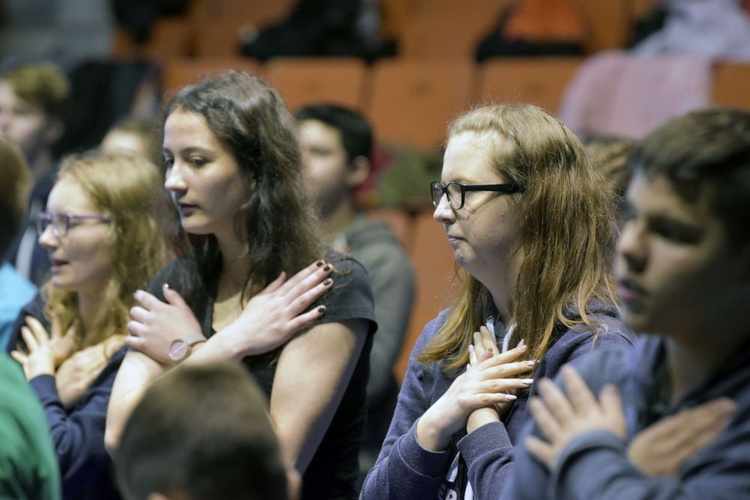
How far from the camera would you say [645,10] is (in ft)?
18.0

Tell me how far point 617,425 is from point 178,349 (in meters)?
1.20

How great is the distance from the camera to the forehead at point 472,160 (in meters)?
2.03

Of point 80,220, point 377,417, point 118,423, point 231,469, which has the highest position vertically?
point 231,469

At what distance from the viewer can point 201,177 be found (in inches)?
92.7

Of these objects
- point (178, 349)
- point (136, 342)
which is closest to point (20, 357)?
point (136, 342)

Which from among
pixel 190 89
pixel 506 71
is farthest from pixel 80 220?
pixel 506 71

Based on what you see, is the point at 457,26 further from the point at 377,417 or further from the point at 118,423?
the point at 118,423

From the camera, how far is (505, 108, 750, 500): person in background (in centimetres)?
132

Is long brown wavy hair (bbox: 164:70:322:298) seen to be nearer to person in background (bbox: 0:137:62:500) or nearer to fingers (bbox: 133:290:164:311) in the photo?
fingers (bbox: 133:290:164:311)

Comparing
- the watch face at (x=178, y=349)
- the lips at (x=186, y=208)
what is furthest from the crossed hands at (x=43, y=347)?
A: the lips at (x=186, y=208)

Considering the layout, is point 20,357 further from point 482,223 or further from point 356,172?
point 356,172

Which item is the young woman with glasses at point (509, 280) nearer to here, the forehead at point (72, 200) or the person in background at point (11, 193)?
the person in background at point (11, 193)

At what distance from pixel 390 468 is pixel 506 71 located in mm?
3551

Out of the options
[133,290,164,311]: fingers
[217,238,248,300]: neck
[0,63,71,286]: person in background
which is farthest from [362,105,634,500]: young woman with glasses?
[0,63,71,286]: person in background
